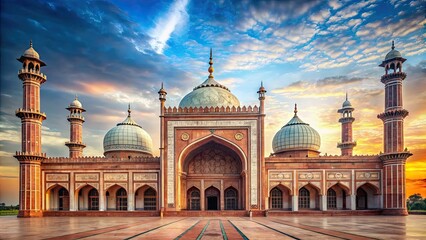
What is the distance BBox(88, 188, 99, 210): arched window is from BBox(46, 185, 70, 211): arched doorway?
1.34m

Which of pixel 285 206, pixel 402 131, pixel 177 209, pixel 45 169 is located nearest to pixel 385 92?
pixel 402 131

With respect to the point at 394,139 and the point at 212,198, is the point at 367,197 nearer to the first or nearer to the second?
the point at 394,139

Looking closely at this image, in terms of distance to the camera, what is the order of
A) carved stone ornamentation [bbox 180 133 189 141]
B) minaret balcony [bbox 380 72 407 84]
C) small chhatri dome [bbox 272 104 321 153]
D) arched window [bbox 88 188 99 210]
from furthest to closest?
small chhatri dome [bbox 272 104 321 153], arched window [bbox 88 188 99 210], carved stone ornamentation [bbox 180 133 189 141], minaret balcony [bbox 380 72 407 84]

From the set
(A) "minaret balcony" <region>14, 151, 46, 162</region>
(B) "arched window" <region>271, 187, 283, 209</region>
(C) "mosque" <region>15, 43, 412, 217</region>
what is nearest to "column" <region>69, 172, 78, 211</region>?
(C) "mosque" <region>15, 43, 412, 217</region>

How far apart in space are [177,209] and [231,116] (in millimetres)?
6204

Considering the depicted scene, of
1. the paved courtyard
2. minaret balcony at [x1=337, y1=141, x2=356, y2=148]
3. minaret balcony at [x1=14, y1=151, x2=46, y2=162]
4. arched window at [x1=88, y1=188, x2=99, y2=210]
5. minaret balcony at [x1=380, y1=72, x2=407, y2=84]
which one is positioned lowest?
arched window at [x1=88, y1=188, x2=99, y2=210]

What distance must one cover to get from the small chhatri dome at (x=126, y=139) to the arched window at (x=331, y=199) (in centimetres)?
1378

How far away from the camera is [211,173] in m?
19.9

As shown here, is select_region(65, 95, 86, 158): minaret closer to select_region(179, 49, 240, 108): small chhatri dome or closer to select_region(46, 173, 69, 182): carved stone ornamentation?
select_region(46, 173, 69, 182): carved stone ornamentation

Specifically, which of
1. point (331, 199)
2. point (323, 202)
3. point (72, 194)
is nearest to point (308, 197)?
point (323, 202)

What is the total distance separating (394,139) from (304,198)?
6297mm

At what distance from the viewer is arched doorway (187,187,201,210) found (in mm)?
19830

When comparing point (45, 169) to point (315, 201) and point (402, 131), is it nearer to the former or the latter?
point (315, 201)

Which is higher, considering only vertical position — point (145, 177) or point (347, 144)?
point (347, 144)
